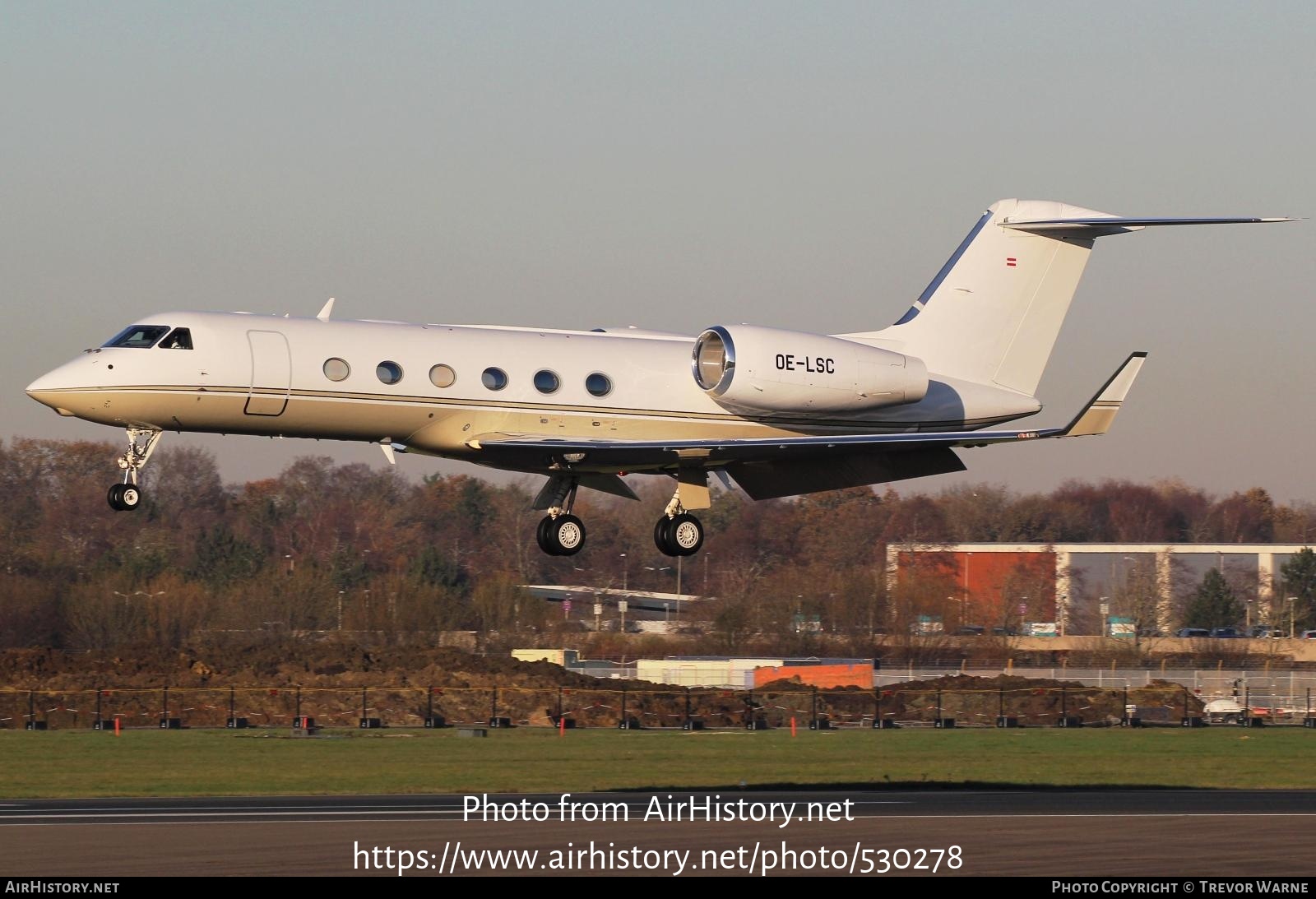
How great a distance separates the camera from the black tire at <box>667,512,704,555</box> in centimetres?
2845

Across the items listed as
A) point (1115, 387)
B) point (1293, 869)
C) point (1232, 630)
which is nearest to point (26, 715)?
point (1115, 387)

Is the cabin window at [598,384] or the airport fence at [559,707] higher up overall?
the cabin window at [598,384]

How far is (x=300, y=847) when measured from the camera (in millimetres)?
18812

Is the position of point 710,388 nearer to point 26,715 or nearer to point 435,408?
point 435,408

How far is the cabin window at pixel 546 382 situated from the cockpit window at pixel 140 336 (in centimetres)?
521

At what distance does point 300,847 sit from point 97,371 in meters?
8.89

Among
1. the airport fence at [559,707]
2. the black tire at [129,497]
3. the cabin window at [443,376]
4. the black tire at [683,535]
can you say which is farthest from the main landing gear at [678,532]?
the airport fence at [559,707]

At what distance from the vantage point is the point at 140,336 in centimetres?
2516

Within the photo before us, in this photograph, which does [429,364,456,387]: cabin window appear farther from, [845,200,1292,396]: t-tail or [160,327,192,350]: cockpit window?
[845,200,1292,396]: t-tail

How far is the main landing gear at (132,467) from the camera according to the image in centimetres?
2491

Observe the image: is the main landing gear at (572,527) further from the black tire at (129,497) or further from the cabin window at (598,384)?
the black tire at (129,497)

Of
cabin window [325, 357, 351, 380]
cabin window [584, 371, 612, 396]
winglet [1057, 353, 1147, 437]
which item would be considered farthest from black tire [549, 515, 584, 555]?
winglet [1057, 353, 1147, 437]

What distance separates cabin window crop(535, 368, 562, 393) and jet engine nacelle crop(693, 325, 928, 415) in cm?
240

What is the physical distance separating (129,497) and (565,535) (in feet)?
21.2
